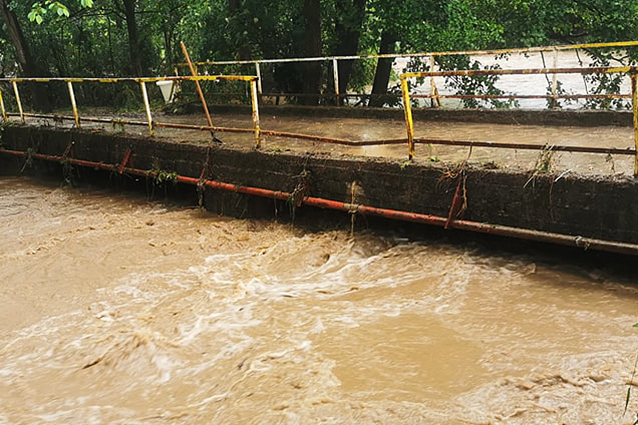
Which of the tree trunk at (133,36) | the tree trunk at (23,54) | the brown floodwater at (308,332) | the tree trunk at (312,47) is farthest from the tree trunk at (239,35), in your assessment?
the brown floodwater at (308,332)

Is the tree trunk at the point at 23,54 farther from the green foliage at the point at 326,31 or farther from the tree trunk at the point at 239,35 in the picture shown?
the tree trunk at the point at 239,35

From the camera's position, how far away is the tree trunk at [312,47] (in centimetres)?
1224

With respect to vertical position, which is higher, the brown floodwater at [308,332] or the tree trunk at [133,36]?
the tree trunk at [133,36]

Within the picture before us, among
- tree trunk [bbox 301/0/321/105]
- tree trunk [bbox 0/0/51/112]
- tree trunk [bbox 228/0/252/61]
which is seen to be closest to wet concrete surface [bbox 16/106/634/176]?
tree trunk [bbox 301/0/321/105]

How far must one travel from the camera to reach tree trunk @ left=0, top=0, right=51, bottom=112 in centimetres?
1378

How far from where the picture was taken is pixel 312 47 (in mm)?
12438

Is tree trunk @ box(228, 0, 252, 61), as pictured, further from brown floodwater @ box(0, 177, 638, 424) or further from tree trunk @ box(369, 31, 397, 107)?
brown floodwater @ box(0, 177, 638, 424)

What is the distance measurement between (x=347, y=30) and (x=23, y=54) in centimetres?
792

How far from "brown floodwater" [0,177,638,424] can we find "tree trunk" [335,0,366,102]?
6380 mm

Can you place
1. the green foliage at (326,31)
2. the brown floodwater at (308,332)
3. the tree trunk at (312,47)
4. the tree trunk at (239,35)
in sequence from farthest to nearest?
the tree trunk at (239,35) < the tree trunk at (312,47) < the green foliage at (326,31) < the brown floodwater at (308,332)

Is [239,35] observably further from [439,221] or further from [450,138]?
[439,221]

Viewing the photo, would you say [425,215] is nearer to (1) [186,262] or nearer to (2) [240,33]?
(1) [186,262]

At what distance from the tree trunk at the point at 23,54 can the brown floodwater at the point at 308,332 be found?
29.4 ft

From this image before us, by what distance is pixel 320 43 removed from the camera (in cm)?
1255
